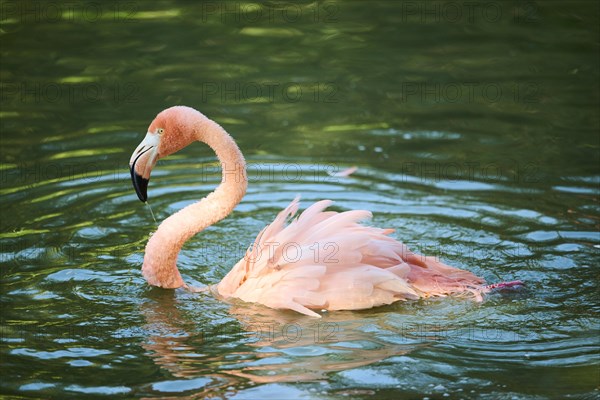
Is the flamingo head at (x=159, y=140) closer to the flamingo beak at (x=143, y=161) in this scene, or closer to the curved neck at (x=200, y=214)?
the flamingo beak at (x=143, y=161)

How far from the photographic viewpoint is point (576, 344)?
631 cm

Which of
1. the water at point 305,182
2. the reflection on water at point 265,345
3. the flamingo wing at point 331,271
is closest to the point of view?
the reflection on water at point 265,345

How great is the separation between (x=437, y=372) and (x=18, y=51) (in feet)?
28.5

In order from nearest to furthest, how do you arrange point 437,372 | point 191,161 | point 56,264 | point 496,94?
point 437,372
point 56,264
point 191,161
point 496,94

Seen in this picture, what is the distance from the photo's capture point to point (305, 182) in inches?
377

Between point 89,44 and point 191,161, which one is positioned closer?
point 191,161

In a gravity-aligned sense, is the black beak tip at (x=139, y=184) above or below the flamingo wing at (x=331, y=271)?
above

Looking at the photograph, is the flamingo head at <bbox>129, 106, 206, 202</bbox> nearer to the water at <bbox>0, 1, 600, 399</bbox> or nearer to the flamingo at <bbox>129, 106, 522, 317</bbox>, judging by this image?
the flamingo at <bbox>129, 106, 522, 317</bbox>

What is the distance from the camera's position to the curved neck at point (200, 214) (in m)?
7.31

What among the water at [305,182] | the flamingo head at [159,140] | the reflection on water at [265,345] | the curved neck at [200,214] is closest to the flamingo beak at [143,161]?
the flamingo head at [159,140]

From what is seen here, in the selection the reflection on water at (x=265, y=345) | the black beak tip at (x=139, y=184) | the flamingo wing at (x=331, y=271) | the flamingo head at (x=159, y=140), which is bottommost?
the reflection on water at (x=265, y=345)

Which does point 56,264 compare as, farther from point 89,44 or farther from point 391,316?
point 89,44

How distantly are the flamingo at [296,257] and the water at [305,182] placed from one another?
0.14 meters

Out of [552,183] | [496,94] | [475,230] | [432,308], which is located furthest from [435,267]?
[496,94]
